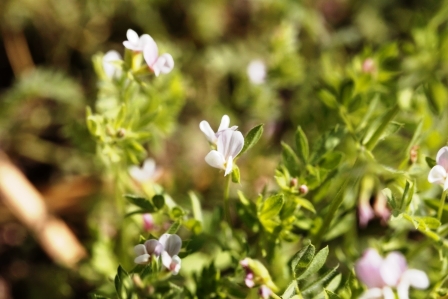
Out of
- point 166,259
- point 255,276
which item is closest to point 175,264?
point 166,259

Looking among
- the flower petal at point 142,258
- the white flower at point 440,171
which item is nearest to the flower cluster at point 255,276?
the flower petal at point 142,258

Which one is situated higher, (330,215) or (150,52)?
(150,52)

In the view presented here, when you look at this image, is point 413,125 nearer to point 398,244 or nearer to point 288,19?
point 398,244

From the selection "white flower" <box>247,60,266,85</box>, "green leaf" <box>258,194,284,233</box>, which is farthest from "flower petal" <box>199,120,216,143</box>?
"white flower" <box>247,60,266,85</box>

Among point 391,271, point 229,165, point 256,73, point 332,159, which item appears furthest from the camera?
point 256,73

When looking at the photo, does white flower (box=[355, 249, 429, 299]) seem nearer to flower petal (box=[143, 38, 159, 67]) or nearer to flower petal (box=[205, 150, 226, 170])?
flower petal (box=[205, 150, 226, 170])

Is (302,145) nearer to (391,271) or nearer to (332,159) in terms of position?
(332,159)

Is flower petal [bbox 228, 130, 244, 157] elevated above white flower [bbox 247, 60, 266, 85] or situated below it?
above

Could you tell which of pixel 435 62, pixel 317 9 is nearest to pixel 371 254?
pixel 435 62
